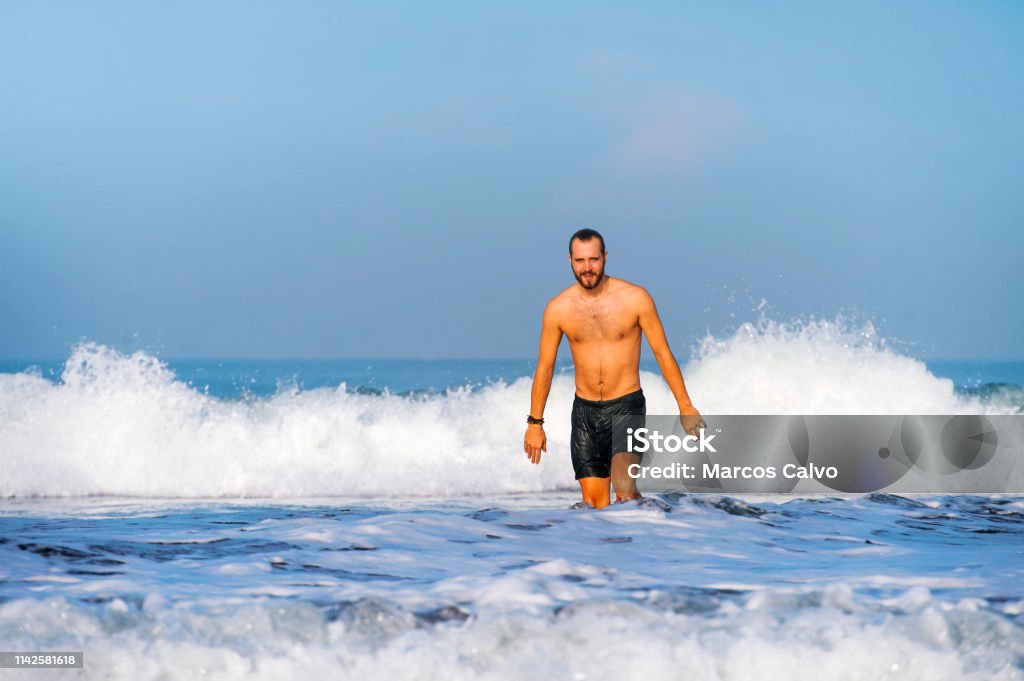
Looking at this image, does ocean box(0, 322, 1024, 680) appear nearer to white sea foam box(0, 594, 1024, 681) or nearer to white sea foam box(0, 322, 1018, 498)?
white sea foam box(0, 594, 1024, 681)

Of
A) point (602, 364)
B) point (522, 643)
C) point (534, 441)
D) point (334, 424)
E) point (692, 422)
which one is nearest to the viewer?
point (522, 643)

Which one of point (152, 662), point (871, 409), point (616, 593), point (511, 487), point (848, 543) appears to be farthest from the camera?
point (871, 409)

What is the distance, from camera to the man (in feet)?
23.3

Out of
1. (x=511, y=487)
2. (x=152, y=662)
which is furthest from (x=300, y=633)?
(x=511, y=487)

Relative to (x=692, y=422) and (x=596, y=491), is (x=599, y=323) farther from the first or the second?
(x=596, y=491)

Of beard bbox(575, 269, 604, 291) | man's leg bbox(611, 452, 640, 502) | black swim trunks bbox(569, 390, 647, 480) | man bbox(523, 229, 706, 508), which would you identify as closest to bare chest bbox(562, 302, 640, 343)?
man bbox(523, 229, 706, 508)

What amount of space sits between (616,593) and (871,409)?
13307mm

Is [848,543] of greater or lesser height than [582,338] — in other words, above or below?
below

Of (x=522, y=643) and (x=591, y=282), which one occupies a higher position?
(x=591, y=282)

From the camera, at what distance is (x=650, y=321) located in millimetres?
7094

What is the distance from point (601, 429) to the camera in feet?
24.0

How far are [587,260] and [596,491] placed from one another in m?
1.75

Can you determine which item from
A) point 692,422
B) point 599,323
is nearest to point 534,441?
point 599,323

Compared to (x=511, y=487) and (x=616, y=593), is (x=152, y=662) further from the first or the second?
(x=511, y=487)
